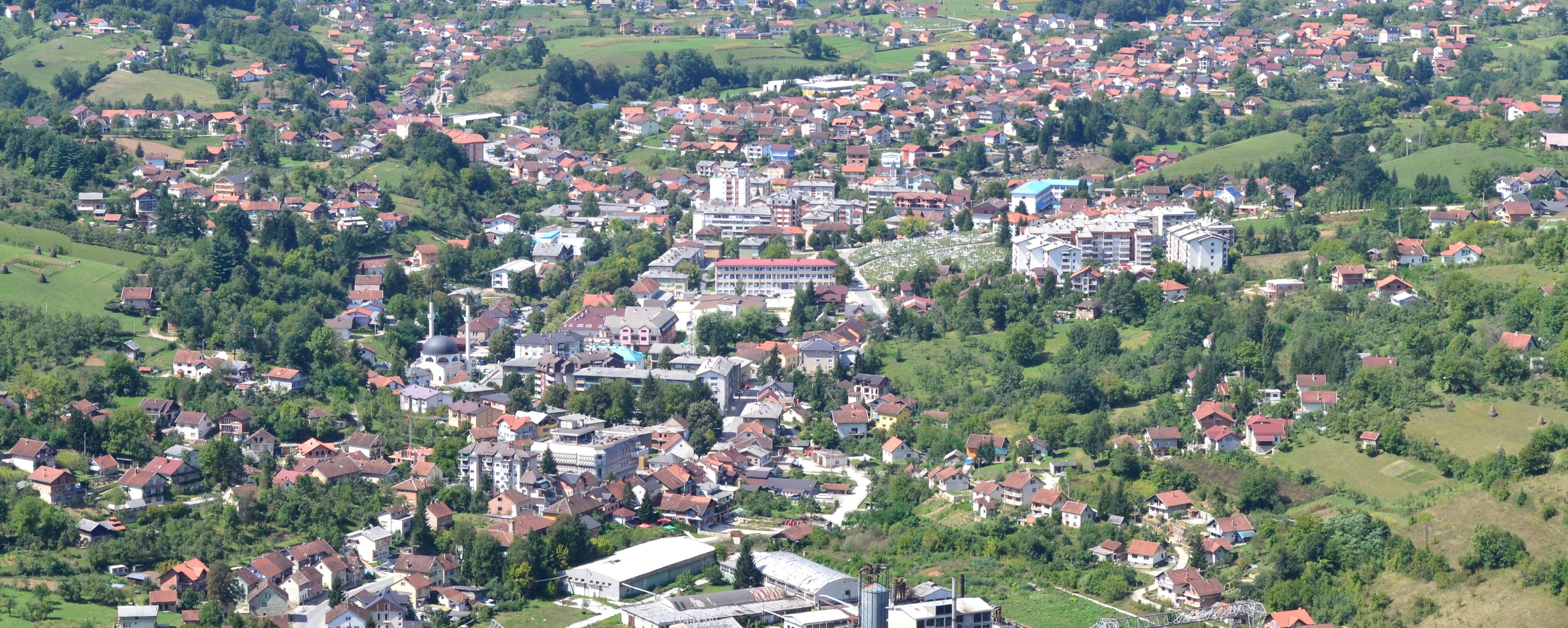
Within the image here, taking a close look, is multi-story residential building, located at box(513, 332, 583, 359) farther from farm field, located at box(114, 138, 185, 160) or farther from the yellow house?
farm field, located at box(114, 138, 185, 160)

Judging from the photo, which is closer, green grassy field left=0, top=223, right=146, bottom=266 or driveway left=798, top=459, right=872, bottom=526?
driveway left=798, top=459, right=872, bottom=526

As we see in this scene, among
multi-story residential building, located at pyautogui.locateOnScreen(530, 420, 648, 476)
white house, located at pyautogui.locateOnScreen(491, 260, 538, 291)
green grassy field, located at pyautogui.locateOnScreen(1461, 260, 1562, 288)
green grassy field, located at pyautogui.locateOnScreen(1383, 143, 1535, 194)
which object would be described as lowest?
white house, located at pyautogui.locateOnScreen(491, 260, 538, 291)

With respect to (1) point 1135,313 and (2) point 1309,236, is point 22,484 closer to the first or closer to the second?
(1) point 1135,313

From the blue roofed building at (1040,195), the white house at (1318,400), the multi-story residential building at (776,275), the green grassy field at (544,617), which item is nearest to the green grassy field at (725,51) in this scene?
the blue roofed building at (1040,195)

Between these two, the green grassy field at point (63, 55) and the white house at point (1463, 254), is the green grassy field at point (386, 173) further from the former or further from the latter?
the white house at point (1463, 254)

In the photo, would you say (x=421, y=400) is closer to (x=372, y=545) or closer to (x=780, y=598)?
(x=372, y=545)

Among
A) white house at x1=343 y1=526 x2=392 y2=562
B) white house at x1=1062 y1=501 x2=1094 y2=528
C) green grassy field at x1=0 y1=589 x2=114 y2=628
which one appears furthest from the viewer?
white house at x1=1062 y1=501 x2=1094 y2=528

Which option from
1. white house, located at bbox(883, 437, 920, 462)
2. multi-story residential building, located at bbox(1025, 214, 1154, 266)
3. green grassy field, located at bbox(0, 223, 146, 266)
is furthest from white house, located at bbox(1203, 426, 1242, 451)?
green grassy field, located at bbox(0, 223, 146, 266)
